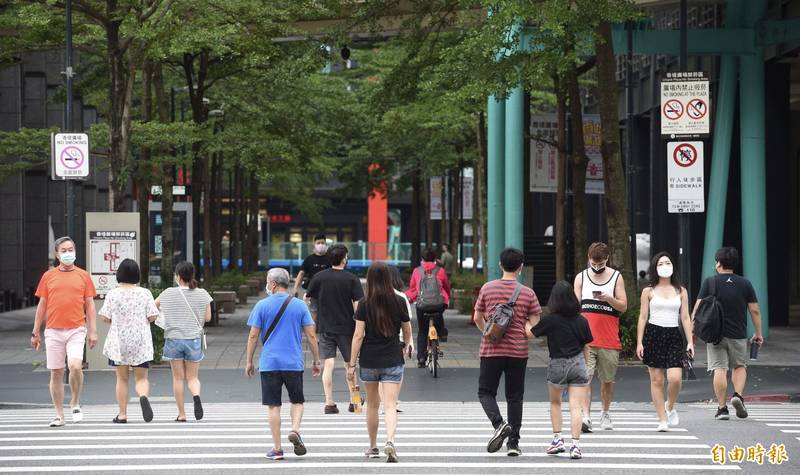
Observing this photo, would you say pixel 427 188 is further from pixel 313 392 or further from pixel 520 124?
pixel 313 392

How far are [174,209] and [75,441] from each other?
23.6 metres

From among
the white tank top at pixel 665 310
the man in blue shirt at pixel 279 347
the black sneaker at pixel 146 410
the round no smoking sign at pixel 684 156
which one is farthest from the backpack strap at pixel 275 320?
the round no smoking sign at pixel 684 156

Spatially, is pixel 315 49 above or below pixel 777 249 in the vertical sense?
above

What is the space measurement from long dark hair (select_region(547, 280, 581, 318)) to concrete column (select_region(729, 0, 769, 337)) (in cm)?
1764

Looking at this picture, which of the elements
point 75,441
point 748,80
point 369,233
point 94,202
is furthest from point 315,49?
point 369,233

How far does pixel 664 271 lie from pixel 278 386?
4152mm

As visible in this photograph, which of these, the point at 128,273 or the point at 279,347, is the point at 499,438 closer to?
the point at 279,347

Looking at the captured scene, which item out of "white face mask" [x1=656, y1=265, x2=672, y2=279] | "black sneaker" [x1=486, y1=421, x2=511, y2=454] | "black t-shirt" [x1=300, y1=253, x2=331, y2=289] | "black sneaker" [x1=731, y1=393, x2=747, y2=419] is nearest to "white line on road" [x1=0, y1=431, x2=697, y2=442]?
"black sneaker" [x1=486, y1=421, x2=511, y2=454]

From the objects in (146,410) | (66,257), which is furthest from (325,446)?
(66,257)

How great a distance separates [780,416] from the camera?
52.0 ft

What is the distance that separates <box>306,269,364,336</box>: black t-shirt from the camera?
1563 cm

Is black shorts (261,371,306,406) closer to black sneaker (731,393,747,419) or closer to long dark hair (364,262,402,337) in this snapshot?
long dark hair (364,262,402,337)

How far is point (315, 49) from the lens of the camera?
27.9m

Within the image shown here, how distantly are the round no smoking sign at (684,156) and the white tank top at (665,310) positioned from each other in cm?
719
